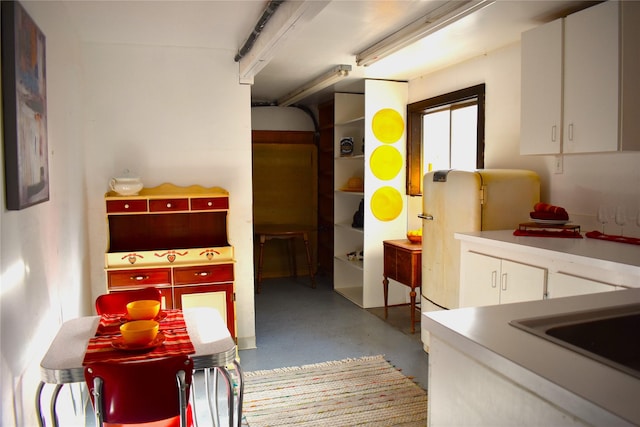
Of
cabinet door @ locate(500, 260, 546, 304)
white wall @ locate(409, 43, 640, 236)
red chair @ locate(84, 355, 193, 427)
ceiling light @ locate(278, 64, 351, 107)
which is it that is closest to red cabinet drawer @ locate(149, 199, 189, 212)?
ceiling light @ locate(278, 64, 351, 107)

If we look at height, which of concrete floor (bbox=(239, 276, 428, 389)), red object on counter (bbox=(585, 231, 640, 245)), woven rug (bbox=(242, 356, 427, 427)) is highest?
red object on counter (bbox=(585, 231, 640, 245))

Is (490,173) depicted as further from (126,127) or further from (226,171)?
(126,127)

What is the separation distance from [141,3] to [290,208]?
166 inches

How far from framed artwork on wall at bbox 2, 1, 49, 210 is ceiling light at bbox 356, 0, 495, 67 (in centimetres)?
210

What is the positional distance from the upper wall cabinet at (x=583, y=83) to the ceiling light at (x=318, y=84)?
171 cm

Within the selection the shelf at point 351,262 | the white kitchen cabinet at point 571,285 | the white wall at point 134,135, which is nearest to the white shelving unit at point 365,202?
the shelf at point 351,262

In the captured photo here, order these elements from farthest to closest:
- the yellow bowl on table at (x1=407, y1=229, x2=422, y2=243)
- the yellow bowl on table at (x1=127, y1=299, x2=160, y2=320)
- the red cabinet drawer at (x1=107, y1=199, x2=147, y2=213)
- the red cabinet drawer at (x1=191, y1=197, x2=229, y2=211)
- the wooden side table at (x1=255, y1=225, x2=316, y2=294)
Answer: the wooden side table at (x1=255, y1=225, x2=316, y2=294)
the yellow bowl on table at (x1=407, y1=229, x2=422, y2=243)
the red cabinet drawer at (x1=191, y1=197, x2=229, y2=211)
the red cabinet drawer at (x1=107, y1=199, x2=147, y2=213)
the yellow bowl on table at (x1=127, y1=299, x2=160, y2=320)

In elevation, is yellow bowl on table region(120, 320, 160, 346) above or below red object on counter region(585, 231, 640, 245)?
below

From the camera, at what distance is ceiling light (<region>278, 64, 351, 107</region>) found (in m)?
4.48

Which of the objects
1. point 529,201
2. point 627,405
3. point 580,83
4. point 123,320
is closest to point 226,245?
point 123,320

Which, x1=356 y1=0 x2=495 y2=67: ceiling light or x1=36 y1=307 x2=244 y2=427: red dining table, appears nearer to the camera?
x1=36 y1=307 x2=244 y2=427: red dining table

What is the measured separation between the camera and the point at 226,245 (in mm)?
3738

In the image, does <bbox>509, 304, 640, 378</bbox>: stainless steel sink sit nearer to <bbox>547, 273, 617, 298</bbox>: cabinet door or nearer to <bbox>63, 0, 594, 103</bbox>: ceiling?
<bbox>547, 273, 617, 298</bbox>: cabinet door

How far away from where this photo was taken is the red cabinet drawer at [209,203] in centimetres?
362
